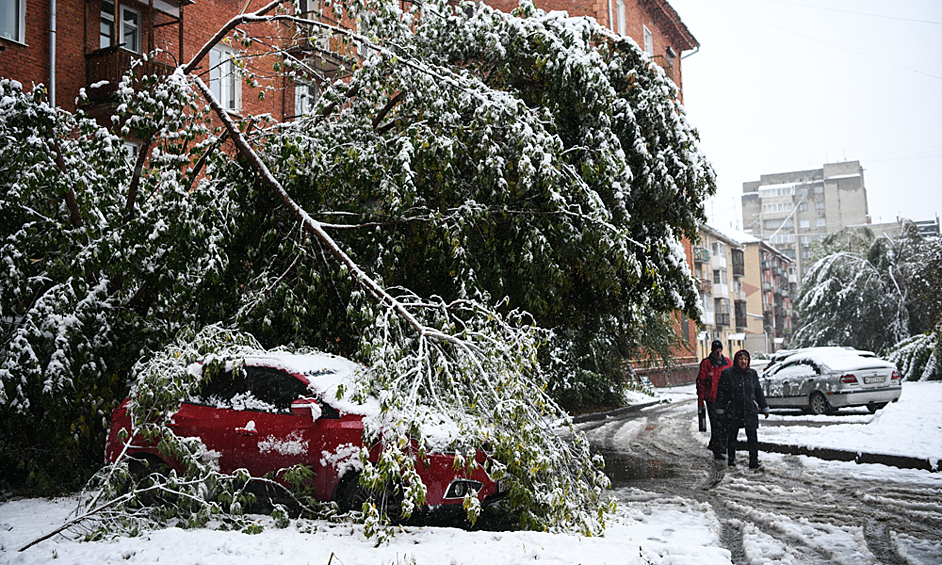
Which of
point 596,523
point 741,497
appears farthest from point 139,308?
point 741,497

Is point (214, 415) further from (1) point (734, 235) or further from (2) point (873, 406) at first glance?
(1) point (734, 235)

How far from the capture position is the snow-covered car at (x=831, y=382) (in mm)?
16828

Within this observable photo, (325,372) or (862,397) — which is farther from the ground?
(325,372)

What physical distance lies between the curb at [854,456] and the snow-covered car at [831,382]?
6.20 metres

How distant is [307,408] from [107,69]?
12.4 m

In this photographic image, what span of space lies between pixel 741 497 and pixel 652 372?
26273mm

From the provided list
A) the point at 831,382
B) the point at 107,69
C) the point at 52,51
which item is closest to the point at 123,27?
the point at 107,69

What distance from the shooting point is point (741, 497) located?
822 centimetres

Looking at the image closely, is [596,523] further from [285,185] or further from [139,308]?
[139,308]

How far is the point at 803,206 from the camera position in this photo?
11525 centimetres

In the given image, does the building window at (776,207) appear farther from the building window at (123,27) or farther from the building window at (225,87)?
the building window at (123,27)

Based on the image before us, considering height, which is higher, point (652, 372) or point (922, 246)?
point (922, 246)

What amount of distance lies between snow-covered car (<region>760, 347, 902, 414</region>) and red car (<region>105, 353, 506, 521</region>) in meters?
13.3

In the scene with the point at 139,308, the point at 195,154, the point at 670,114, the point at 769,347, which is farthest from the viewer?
the point at 769,347
